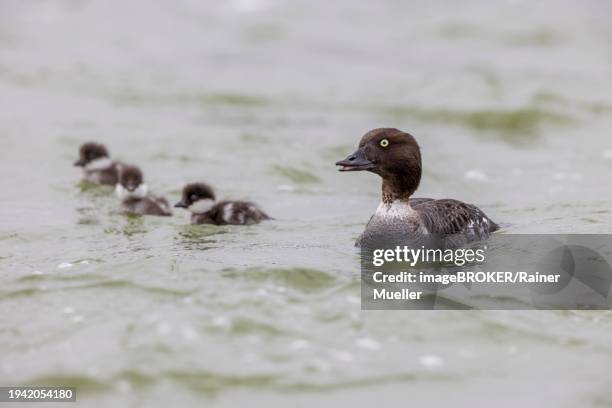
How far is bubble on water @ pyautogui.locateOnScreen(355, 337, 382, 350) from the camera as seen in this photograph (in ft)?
20.3

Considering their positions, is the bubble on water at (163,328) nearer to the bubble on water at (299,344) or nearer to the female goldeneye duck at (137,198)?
the bubble on water at (299,344)

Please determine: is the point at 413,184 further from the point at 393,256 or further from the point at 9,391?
the point at 9,391

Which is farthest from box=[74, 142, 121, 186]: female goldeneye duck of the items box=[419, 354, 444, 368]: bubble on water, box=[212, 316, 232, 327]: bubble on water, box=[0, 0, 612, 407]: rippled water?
box=[419, 354, 444, 368]: bubble on water

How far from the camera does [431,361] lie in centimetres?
602

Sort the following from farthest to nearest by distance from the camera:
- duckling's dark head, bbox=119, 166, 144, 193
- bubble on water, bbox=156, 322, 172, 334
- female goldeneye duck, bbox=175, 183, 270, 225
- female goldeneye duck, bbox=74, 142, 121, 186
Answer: female goldeneye duck, bbox=74, 142, 121, 186 → duckling's dark head, bbox=119, 166, 144, 193 → female goldeneye duck, bbox=175, 183, 270, 225 → bubble on water, bbox=156, 322, 172, 334

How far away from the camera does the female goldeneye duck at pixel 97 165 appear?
37.0 feet

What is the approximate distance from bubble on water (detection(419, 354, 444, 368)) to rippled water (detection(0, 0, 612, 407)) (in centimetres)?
1

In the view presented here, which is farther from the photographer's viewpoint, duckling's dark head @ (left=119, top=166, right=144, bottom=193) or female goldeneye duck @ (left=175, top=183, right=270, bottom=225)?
duckling's dark head @ (left=119, top=166, right=144, bottom=193)

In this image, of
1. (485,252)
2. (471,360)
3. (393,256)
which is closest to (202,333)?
(471,360)

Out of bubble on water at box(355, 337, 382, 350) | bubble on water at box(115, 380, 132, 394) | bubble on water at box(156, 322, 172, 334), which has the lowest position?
bubble on water at box(115, 380, 132, 394)

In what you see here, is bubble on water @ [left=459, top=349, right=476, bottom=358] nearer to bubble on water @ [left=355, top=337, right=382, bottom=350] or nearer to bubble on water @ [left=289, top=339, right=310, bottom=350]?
bubble on water @ [left=355, top=337, right=382, bottom=350]

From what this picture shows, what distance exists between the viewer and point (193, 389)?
567 cm

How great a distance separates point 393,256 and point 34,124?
754cm

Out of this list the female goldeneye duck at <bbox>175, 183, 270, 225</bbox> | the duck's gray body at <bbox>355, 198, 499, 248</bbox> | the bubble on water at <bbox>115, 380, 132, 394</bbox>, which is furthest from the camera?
the female goldeneye duck at <bbox>175, 183, 270, 225</bbox>
